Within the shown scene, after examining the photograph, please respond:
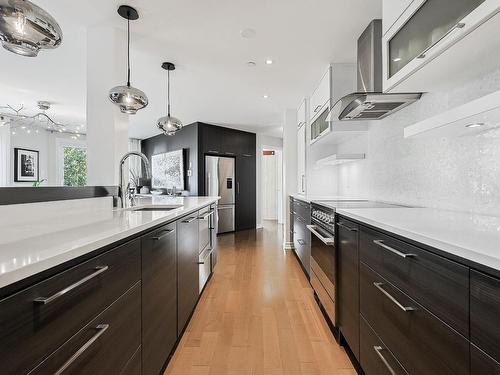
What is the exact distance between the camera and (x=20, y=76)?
11.0 feet

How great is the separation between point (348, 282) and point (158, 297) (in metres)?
1.09

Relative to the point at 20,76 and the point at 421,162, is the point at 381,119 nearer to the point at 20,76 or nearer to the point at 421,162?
the point at 421,162

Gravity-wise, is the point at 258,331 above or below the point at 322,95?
below

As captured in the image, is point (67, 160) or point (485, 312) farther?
point (67, 160)

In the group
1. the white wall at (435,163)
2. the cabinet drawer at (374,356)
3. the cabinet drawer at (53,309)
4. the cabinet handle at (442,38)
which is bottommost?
the cabinet drawer at (374,356)

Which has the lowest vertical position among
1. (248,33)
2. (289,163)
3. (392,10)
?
(289,163)

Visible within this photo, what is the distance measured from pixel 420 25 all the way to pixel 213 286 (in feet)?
8.74

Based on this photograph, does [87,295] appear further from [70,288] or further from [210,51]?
[210,51]

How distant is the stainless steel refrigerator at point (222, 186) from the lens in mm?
5719

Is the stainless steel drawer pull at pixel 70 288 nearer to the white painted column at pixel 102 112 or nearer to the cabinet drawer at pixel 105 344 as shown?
the cabinet drawer at pixel 105 344

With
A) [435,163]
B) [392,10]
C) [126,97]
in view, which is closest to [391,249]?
[435,163]

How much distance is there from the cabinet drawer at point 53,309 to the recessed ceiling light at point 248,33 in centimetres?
212

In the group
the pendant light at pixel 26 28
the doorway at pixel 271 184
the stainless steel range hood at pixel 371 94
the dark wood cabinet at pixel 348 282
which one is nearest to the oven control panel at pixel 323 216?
the dark wood cabinet at pixel 348 282

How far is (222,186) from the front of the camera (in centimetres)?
585
